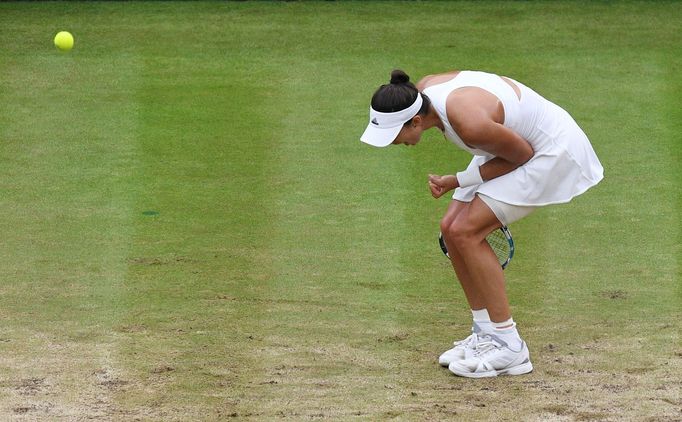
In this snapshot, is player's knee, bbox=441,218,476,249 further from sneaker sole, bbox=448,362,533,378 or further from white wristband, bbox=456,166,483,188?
sneaker sole, bbox=448,362,533,378

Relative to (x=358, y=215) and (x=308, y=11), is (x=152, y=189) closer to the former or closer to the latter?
(x=358, y=215)

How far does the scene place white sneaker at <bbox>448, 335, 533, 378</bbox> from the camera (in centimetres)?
742

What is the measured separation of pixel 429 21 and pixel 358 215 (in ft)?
17.4

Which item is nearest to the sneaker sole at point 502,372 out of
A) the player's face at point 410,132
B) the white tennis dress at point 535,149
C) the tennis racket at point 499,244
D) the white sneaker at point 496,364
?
the white sneaker at point 496,364

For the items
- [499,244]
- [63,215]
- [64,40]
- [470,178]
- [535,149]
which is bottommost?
[64,40]

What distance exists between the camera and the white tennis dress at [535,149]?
7285 mm

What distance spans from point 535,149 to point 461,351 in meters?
1.10

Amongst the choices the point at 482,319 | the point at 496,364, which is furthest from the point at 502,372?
the point at 482,319

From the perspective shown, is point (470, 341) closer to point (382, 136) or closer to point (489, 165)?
point (489, 165)

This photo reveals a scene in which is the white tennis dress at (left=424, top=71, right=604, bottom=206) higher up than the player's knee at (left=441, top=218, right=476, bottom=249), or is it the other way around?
the white tennis dress at (left=424, top=71, right=604, bottom=206)

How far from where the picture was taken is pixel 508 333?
7.50m

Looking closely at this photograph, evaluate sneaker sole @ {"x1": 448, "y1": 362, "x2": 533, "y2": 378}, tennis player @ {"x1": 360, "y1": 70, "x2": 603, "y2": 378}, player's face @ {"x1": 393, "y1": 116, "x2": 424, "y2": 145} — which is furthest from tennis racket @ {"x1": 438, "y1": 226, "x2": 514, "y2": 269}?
player's face @ {"x1": 393, "y1": 116, "x2": 424, "y2": 145}

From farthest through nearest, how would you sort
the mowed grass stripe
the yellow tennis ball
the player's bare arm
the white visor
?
the yellow tennis ball < the mowed grass stripe < the white visor < the player's bare arm

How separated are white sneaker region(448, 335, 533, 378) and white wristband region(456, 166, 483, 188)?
81 centimetres
